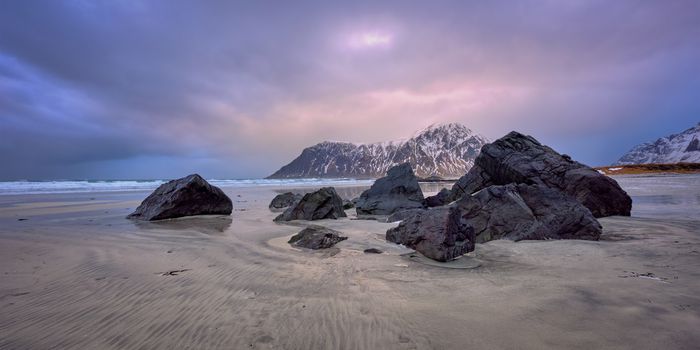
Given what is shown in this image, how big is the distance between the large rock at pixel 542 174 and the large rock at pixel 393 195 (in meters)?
2.54

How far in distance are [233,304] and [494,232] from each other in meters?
6.11

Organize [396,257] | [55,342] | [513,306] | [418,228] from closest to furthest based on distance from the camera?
[55,342]
[513,306]
[396,257]
[418,228]

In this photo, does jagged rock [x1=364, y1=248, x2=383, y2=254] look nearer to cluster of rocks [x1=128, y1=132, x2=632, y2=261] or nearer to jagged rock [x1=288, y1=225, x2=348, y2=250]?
cluster of rocks [x1=128, y1=132, x2=632, y2=261]

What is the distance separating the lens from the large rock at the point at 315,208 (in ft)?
40.5

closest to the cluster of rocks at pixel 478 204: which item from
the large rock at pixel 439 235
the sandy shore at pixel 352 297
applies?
the large rock at pixel 439 235

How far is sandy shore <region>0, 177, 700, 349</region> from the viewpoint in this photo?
9.87ft

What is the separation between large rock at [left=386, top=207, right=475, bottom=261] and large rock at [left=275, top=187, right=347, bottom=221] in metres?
6.17

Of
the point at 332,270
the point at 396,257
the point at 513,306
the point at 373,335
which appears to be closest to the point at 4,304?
the point at 332,270

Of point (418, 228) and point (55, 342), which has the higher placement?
point (418, 228)

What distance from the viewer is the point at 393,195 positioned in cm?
1560

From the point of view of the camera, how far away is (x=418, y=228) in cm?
656

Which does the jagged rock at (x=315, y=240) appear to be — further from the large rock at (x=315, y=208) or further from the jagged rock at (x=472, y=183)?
the jagged rock at (x=472, y=183)

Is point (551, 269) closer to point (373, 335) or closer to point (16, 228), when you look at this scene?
point (373, 335)

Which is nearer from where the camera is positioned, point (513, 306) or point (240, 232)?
point (513, 306)
